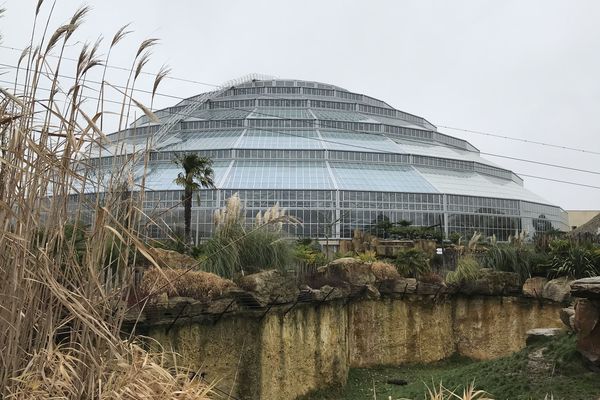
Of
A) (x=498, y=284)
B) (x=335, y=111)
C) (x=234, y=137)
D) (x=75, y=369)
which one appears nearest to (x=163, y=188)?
(x=234, y=137)

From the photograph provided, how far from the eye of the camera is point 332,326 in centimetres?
1101

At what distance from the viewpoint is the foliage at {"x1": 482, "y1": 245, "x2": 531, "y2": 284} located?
15.5 meters

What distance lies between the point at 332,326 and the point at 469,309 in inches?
206

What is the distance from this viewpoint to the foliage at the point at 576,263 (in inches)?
548

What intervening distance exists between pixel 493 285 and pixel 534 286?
1052mm

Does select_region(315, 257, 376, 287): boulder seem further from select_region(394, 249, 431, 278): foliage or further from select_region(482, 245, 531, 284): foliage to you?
select_region(482, 245, 531, 284): foliage

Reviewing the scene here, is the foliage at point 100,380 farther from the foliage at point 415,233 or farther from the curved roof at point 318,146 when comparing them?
the curved roof at point 318,146

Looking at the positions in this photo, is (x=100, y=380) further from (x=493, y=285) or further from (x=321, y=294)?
(x=493, y=285)

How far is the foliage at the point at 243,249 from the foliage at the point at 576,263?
7.59 metres

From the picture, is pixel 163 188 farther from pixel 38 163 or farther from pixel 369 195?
pixel 38 163

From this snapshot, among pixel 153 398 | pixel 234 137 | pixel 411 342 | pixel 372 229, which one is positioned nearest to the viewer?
pixel 153 398

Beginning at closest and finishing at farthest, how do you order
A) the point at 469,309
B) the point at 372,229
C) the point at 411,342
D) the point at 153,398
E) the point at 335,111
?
1. the point at 153,398
2. the point at 411,342
3. the point at 469,309
4. the point at 372,229
5. the point at 335,111

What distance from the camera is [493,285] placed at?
14.5 metres

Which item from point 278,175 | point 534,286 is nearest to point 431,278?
point 534,286
